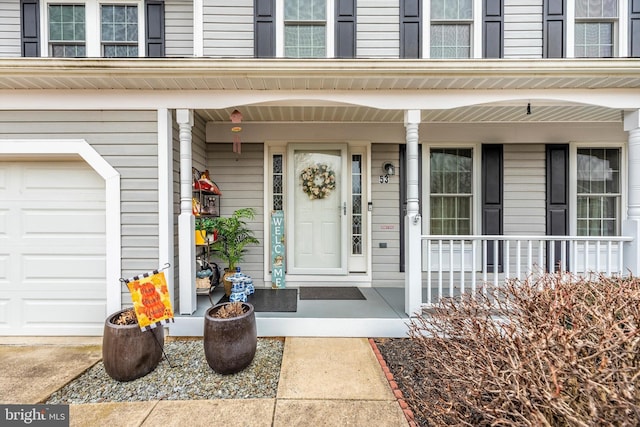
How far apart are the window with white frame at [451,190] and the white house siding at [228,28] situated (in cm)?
300

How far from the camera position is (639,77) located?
2850 millimetres

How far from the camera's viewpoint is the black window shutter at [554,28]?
3.83 meters

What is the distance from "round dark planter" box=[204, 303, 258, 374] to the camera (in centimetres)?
240

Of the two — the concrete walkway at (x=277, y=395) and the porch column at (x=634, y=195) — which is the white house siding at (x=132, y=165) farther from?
the porch column at (x=634, y=195)

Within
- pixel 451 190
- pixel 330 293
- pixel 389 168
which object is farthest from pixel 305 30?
pixel 330 293

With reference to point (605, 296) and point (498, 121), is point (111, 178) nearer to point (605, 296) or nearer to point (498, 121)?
point (605, 296)

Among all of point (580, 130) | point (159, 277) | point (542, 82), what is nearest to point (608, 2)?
point (580, 130)

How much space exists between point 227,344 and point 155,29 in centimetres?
404

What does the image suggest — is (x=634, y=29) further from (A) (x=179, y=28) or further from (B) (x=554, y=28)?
(A) (x=179, y=28)

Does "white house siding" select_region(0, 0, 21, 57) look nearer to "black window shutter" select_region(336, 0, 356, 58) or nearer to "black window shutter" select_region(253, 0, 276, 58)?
"black window shutter" select_region(253, 0, 276, 58)

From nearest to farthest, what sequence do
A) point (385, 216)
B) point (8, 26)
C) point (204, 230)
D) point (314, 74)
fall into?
1. point (314, 74)
2. point (204, 230)
3. point (8, 26)
4. point (385, 216)

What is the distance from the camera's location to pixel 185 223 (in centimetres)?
309

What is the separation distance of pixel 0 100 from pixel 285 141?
2.99 metres

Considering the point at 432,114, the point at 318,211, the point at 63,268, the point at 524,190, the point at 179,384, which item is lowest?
the point at 179,384
